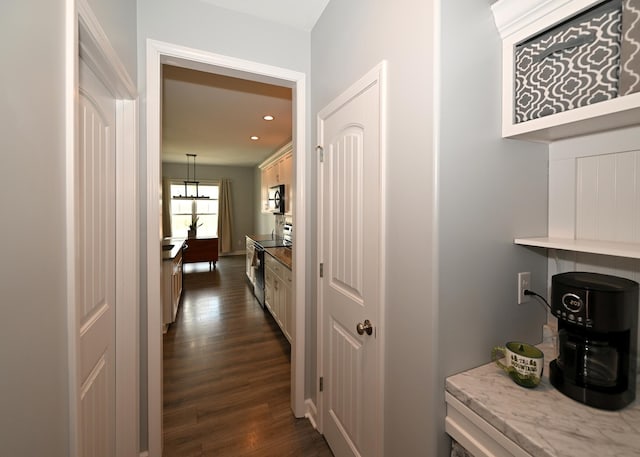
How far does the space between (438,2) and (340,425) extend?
2.01 m

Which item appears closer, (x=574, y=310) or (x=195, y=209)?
(x=574, y=310)

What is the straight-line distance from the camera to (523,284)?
117 cm

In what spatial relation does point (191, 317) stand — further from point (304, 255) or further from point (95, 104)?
point (95, 104)

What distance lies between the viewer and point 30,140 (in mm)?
624

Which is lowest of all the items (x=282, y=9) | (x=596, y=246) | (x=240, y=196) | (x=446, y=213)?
(x=596, y=246)

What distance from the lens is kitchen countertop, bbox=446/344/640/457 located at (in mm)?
715

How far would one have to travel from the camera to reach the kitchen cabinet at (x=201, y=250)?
6312 mm

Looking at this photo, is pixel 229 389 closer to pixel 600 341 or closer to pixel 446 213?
pixel 446 213

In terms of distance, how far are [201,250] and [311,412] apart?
17.4 feet

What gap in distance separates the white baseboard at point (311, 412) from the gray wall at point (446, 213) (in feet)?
2.73

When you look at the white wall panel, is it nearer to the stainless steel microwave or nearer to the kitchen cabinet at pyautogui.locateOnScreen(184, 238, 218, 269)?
the stainless steel microwave

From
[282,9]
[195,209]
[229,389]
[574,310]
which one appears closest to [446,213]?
[574,310]

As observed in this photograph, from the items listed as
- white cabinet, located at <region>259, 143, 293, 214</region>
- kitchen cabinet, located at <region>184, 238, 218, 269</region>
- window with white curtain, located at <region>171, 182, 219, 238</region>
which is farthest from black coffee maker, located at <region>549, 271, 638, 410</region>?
window with white curtain, located at <region>171, 182, 219, 238</region>

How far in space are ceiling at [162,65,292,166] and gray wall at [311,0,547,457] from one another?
81.3 inches
